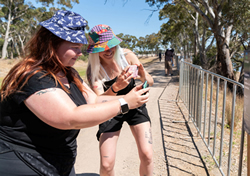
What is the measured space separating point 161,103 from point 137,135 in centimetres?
437

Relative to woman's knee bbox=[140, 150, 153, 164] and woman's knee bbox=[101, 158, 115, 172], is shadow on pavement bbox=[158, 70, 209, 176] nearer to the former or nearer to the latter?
woman's knee bbox=[140, 150, 153, 164]

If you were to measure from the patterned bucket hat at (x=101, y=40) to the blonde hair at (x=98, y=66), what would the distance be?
A: 4.1 inches

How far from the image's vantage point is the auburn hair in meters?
1.22

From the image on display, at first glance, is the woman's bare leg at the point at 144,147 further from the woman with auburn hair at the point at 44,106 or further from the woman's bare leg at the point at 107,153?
the woman with auburn hair at the point at 44,106

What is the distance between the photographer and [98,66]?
2381mm

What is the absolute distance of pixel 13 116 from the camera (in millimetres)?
1298

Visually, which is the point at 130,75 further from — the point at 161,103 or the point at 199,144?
the point at 161,103

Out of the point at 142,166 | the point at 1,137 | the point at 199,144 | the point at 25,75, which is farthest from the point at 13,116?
the point at 199,144

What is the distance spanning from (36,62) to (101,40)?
3.46 ft

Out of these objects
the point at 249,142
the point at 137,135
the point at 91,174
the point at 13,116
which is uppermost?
the point at 13,116

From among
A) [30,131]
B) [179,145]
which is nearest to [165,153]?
[179,145]

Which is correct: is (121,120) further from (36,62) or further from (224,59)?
(224,59)

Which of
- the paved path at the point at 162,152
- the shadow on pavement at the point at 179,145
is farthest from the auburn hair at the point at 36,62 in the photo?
the shadow on pavement at the point at 179,145

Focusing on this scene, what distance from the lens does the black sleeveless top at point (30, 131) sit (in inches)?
47.5
